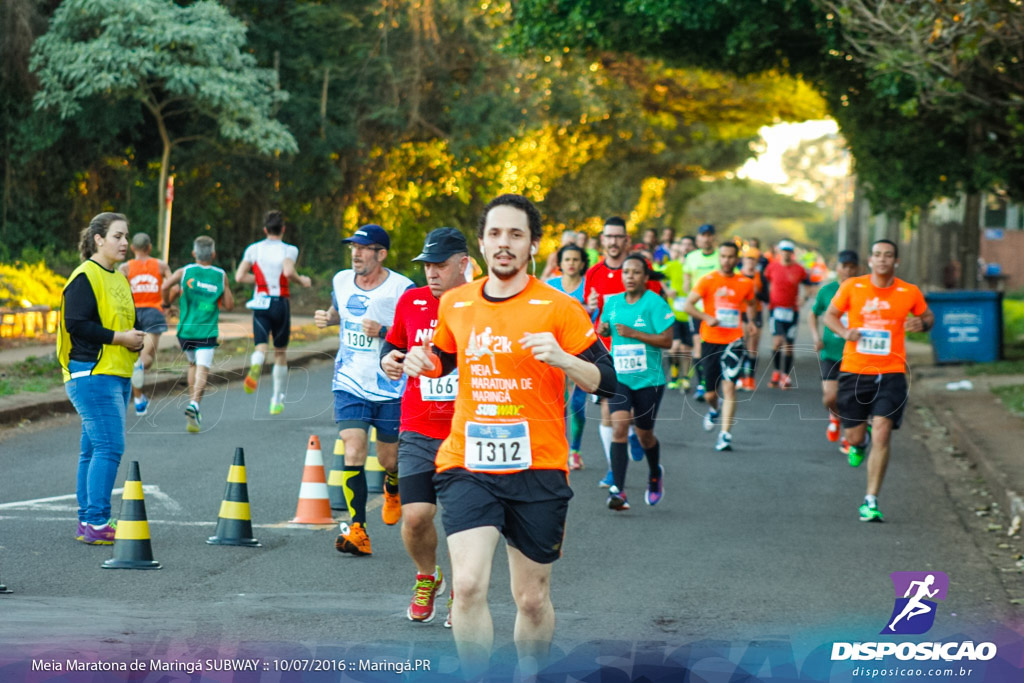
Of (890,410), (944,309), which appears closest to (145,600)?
(890,410)

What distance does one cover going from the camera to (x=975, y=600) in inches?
295

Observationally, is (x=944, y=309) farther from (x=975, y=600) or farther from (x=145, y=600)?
(x=145, y=600)

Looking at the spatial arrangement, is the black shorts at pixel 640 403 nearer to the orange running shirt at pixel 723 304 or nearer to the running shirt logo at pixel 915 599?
the running shirt logo at pixel 915 599

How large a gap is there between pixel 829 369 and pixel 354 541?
683 centimetres

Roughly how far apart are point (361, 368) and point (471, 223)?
29484 millimetres

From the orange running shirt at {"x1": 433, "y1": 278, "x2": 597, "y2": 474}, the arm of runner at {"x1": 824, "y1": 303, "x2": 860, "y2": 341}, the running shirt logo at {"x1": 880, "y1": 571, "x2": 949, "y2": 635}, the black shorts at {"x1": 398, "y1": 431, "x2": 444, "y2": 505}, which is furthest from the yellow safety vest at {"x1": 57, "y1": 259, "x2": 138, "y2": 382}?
the arm of runner at {"x1": 824, "y1": 303, "x2": 860, "y2": 341}

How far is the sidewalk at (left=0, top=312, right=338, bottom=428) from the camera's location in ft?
45.5

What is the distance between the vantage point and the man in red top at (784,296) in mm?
18181

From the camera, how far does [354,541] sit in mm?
8219

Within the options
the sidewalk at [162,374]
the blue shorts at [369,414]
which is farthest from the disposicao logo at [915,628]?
the sidewalk at [162,374]

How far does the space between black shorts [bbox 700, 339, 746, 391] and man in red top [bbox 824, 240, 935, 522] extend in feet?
11.1

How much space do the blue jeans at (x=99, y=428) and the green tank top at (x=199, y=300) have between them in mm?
5399

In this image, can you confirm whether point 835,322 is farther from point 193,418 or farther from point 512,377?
point 193,418

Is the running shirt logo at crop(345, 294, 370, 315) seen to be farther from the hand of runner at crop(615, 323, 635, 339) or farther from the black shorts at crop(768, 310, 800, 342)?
the black shorts at crop(768, 310, 800, 342)
